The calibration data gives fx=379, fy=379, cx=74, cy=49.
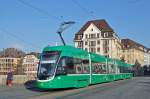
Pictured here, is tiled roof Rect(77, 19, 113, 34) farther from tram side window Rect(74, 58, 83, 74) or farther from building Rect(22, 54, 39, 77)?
tram side window Rect(74, 58, 83, 74)

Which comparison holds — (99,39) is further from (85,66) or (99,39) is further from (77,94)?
(77,94)

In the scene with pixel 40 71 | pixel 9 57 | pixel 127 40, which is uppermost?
pixel 127 40

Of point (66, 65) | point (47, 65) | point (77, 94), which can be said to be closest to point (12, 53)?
point (66, 65)

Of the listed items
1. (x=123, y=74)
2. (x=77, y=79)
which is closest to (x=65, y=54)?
(x=77, y=79)

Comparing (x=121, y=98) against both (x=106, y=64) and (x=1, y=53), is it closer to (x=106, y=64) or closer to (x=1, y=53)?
(x=106, y=64)

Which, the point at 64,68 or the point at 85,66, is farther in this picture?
the point at 85,66

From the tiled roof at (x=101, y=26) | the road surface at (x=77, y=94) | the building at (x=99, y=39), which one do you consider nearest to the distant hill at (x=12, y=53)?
the tiled roof at (x=101, y=26)

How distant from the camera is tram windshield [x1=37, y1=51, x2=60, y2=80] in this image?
26944 mm

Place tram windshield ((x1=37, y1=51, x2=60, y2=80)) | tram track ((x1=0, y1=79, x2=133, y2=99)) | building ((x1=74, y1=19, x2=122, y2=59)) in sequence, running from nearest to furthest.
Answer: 1. tram track ((x1=0, y1=79, x2=133, y2=99))
2. tram windshield ((x1=37, y1=51, x2=60, y2=80))
3. building ((x1=74, y1=19, x2=122, y2=59))

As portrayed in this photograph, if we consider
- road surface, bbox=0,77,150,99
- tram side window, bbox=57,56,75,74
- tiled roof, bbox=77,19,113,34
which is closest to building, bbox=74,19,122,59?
tiled roof, bbox=77,19,113,34

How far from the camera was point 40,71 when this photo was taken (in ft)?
89.5

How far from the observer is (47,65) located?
27.3m

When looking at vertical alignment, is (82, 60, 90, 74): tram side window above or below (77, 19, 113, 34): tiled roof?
below

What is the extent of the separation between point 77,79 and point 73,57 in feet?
6.16
